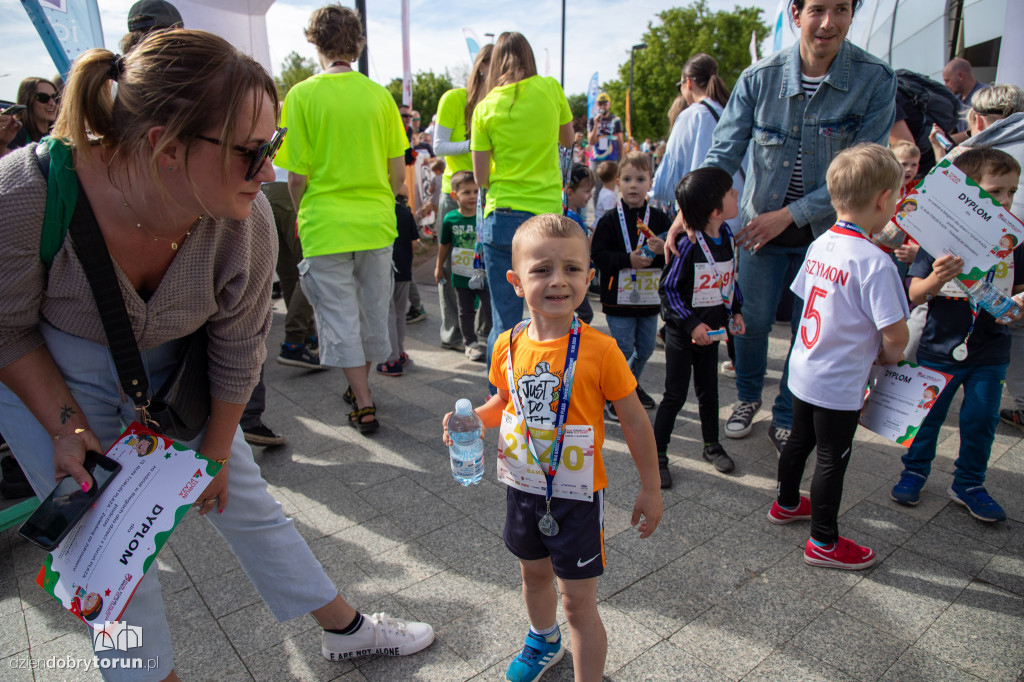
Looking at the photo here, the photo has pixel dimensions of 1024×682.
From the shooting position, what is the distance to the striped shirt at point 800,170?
351 centimetres

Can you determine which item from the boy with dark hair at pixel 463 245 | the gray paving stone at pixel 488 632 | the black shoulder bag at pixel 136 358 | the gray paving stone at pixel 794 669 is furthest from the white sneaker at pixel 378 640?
the boy with dark hair at pixel 463 245

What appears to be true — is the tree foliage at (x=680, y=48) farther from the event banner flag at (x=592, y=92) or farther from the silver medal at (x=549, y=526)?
the silver medal at (x=549, y=526)

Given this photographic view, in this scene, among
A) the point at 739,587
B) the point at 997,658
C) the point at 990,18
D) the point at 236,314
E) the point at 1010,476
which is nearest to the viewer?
the point at 236,314

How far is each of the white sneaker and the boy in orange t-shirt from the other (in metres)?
0.59

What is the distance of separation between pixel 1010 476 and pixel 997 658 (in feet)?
5.52

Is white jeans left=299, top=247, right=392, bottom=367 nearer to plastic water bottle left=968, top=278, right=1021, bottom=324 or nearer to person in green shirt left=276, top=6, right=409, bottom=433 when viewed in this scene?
person in green shirt left=276, top=6, right=409, bottom=433

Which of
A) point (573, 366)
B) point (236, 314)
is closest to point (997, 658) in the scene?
point (573, 366)

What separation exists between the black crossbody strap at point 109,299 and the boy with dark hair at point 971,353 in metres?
3.18

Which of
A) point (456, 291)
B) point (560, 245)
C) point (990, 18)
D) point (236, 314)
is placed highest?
point (990, 18)

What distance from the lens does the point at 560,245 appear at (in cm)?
191

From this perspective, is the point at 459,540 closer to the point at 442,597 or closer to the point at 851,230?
the point at 442,597

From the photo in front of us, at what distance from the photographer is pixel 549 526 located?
6.19ft

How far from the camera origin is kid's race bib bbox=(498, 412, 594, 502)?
6.16ft

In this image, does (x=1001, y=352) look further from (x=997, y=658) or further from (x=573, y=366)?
(x=573, y=366)
